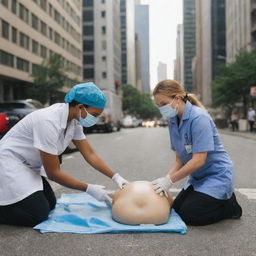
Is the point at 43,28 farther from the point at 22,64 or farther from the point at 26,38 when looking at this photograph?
the point at 22,64

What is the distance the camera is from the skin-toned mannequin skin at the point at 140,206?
4.52m

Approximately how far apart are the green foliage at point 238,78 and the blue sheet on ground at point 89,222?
Result: 3711 cm

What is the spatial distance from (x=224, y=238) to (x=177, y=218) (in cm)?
79

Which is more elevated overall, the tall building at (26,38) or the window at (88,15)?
the window at (88,15)

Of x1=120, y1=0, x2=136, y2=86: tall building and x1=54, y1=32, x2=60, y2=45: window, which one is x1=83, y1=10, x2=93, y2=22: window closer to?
x1=54, y1=32, x2=60, y2=45: window

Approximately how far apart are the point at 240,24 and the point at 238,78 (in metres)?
33.3

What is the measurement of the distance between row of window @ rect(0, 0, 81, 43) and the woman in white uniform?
42.6m

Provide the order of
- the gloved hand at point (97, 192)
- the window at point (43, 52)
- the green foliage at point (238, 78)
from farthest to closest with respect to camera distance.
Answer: the window at point (43, 52), the green foliage at point (238, 78), the gloved hand at point (97, 192)

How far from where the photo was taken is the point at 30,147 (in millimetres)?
4602

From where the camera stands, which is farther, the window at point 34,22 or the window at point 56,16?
the window at point 56,16

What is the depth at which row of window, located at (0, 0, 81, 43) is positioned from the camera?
4719 cm

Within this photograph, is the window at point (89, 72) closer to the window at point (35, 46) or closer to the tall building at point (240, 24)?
the tall building at point (240, 24)

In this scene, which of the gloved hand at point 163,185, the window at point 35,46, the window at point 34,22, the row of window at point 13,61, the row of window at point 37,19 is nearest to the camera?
the gloved hand at point 163,185

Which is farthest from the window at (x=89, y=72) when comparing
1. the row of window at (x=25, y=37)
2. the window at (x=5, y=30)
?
the window at (x=5, y=30)
